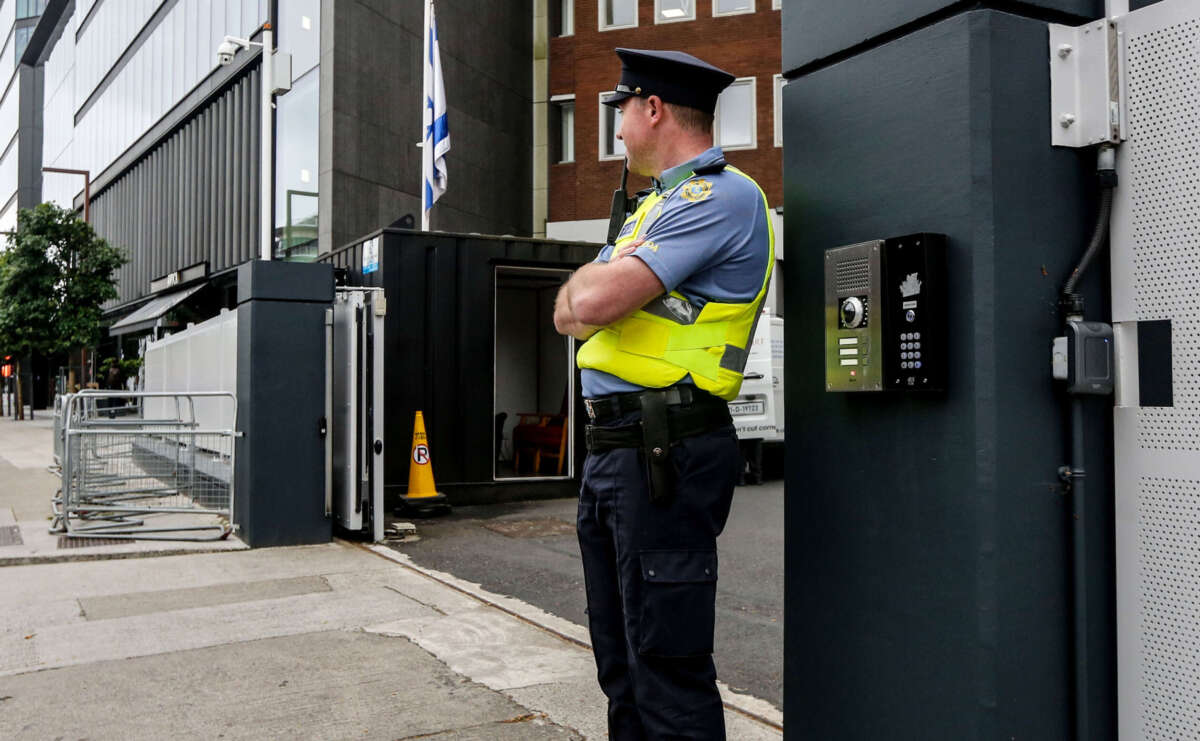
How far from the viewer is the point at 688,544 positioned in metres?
2.41

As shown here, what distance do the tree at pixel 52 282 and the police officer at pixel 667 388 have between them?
3019 centimetres

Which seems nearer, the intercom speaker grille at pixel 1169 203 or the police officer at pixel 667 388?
the intercom speaker grille at pixel 1169 203

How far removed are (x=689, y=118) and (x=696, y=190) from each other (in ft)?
0.91

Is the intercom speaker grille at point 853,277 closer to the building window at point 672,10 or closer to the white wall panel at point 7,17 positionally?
the building window at point 672,10

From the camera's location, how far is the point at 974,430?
2.23 m

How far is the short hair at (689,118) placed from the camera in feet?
8.71

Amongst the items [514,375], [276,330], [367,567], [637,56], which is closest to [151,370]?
[514,375]

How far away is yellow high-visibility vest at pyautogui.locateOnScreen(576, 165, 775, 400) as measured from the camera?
2475mm

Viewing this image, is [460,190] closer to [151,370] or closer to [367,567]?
[151,370]

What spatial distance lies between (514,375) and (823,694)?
12.4 metres

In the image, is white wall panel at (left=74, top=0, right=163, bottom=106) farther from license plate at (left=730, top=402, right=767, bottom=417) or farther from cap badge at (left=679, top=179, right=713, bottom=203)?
cap badge at (left=679, top=179, right=713, bottom=203)

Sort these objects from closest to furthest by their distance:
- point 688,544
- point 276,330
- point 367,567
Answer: point 688,544
point 367,567
point 276,330

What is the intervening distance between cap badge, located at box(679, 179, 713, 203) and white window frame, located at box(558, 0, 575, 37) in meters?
22.2

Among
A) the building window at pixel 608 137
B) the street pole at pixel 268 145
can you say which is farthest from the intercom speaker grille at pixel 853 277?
the building window at pixel 608 137
